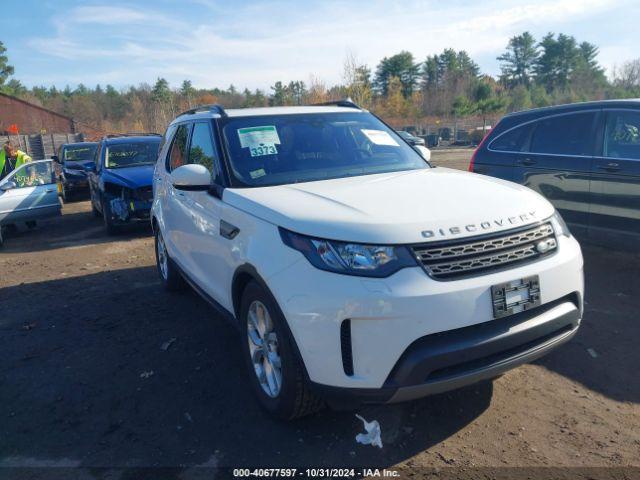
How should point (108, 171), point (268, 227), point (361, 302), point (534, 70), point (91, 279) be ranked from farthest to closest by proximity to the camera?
point (534, 70) → point (108, 171) → point (91, 279) → point (268, 227) → point (361, 302)

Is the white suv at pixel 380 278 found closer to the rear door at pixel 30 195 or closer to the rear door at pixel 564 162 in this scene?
the rear door at pixel 564 162

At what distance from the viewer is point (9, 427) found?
333 cm

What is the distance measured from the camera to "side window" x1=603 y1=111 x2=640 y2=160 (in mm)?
5242

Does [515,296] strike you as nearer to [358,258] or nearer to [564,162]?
[358,258]

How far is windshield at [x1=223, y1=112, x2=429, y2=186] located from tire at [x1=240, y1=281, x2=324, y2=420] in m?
0.91

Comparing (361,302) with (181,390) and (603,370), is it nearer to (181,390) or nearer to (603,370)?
(181,390)

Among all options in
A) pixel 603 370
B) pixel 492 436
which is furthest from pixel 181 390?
pixel 603 370

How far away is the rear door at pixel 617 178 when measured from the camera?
5.11m

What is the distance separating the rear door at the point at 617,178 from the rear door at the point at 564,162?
0.38ft

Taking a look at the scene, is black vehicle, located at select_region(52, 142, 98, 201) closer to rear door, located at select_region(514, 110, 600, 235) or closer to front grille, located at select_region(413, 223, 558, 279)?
rear door, located at select_region(514, 110, 600, 235)

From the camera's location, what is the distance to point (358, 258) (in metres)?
2.50

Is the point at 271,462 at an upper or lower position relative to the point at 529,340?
lower

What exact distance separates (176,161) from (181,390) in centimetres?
242

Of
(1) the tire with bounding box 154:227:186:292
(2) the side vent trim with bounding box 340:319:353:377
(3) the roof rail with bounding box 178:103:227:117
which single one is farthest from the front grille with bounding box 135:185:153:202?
(2) the side vent trim with bounding box 340:319:353:377
